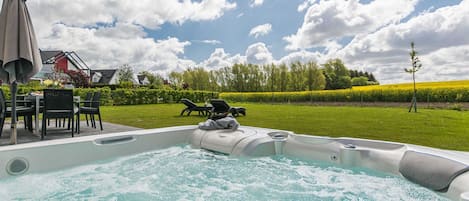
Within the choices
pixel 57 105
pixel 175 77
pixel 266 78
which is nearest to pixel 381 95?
pixel 266 78

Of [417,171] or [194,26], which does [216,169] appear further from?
[194,26]

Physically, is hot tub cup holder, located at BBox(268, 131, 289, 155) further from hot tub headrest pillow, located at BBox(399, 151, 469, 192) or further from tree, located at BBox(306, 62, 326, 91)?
tree, located at BBox(306, 62, 326, 91)

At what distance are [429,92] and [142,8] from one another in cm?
1505

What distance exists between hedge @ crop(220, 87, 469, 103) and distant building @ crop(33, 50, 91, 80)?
14448mm

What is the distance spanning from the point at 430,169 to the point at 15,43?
15.3 feet

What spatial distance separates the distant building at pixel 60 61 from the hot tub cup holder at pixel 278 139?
2365cm

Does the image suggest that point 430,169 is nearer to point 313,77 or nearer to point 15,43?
point 15,43

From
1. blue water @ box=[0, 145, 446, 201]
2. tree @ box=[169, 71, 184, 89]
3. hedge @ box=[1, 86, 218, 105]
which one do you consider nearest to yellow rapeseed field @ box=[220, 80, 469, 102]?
hedge @ box=[1, 86, 218, 105]

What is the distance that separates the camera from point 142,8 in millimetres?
9438

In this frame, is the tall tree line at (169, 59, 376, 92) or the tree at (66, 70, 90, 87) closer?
the tree at (66, 70, 90, 87)

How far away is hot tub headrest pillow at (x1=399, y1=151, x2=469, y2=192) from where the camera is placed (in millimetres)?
2326

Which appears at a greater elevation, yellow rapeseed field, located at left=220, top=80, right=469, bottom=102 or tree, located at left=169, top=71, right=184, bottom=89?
tree, located at left=169, top=71, right=184, bottom=89

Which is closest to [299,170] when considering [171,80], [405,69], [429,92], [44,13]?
[44,13]

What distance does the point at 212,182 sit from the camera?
9.49ft
